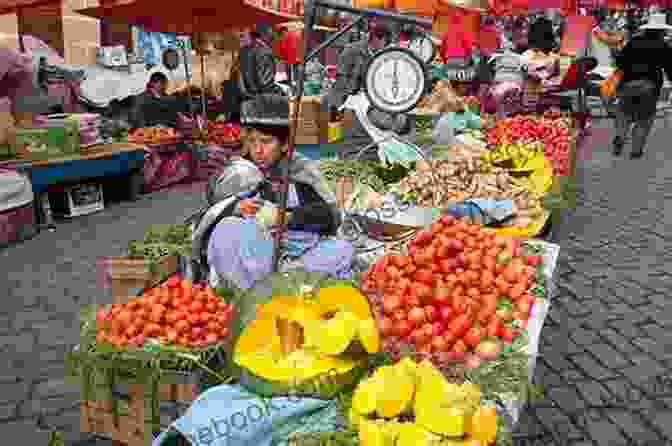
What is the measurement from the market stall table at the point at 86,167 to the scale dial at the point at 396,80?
4120 mm

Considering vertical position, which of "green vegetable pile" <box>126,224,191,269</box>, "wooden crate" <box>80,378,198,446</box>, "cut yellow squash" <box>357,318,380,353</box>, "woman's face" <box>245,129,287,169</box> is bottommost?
"wooden crate" <box>80,378,198,446</box>

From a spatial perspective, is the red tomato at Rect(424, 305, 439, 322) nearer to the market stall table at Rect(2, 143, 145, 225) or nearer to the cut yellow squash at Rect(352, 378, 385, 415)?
the cut yellow squash at Rect(352, 378, 385, 415)

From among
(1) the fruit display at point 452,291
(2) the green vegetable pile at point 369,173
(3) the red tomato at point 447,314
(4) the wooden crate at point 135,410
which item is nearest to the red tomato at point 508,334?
(1) the fruit display at point 452,291

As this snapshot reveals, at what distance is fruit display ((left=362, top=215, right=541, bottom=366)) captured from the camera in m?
2.78

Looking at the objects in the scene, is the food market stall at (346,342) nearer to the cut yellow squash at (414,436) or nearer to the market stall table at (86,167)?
the cut yellow squash at (414,436)

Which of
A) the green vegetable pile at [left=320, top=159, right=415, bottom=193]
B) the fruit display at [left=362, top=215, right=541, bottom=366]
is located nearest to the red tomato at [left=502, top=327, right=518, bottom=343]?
the fruit display at [left=362, top=215, right=541, bottom=366]

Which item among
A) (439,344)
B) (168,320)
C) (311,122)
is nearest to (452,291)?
(439,344)

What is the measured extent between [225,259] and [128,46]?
12.2 m

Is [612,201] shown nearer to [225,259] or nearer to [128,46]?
[225,259]

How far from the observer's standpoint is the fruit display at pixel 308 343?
2.26 m

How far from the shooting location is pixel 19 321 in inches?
182

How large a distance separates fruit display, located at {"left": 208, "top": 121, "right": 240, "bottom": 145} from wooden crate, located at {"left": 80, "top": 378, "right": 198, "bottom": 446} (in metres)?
6.87

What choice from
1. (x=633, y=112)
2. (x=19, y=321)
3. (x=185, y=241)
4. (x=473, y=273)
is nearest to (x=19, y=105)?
(x=19, y=321)

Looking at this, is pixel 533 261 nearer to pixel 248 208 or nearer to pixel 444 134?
pixel 248 208
